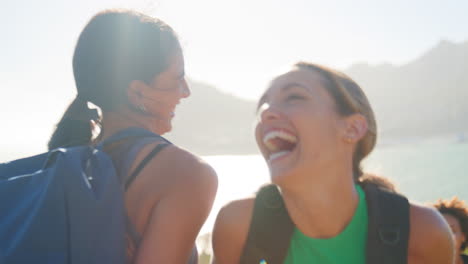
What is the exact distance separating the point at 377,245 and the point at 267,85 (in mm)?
1235

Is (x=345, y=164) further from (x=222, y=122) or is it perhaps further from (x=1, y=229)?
(x=222, y=122)

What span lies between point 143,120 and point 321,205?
126cm

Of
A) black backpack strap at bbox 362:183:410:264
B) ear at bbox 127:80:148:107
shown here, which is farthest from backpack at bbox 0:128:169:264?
black backpack strap at bbox 362:183:410:264

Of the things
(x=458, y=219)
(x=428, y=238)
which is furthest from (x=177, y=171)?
(x=458, y=219)

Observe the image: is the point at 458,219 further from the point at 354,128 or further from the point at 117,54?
the point at 117,54

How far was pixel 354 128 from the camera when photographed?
8.06 feet

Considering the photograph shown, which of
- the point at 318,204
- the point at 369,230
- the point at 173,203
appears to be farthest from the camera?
the point at 318,204

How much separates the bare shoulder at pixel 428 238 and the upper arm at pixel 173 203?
126 centimetres

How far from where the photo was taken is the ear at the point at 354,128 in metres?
2.42

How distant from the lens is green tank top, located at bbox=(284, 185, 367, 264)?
218 cm

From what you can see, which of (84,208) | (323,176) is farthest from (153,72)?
(323,176)

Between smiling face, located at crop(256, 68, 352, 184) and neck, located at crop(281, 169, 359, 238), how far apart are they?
0.43ft

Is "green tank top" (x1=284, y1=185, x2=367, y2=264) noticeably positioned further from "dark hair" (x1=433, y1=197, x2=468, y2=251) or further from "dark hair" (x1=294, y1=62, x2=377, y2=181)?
"dark hair" (x1=433, y1=197, x2=468, y2=251)

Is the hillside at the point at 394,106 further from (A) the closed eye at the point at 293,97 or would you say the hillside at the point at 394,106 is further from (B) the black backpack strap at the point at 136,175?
(B) the black backpack strap at the point at 136,175
